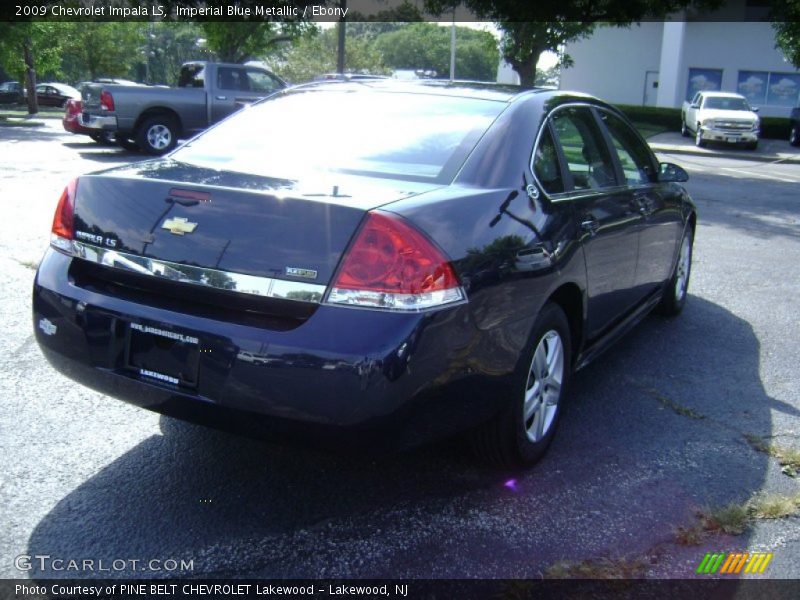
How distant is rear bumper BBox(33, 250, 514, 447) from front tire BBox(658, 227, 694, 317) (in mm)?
3314

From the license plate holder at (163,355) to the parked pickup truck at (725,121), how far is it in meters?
25.3

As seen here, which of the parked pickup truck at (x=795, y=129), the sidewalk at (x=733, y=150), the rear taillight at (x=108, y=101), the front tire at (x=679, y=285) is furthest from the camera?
the parked pickup truck at (x=795, y=129)

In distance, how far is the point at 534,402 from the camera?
12.0ft

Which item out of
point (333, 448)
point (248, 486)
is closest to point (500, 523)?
point (333, 448)

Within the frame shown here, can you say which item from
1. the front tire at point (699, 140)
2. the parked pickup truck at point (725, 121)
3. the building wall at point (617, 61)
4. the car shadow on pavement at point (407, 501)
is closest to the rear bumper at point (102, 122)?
the car shadow on pavement at point (407, 501)

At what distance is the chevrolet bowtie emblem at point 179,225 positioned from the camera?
118 inches

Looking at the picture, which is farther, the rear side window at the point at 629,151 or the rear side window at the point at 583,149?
the rear side window at the point at 629,151

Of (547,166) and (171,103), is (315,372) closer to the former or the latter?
(547,166)

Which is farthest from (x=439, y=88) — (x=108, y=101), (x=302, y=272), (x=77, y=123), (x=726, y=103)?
(x=726, y=103)

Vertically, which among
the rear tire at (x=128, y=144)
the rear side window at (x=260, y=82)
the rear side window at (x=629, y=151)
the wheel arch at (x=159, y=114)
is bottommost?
the rear tire at (x=128, y=144)

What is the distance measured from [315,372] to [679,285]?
13.7 ft

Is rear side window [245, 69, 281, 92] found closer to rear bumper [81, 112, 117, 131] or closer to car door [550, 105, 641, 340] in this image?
rear bumper [81, 112, 117, 131]

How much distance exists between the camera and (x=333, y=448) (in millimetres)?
2871

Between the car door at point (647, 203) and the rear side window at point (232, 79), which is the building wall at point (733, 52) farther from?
the car door at point (647, 203)
